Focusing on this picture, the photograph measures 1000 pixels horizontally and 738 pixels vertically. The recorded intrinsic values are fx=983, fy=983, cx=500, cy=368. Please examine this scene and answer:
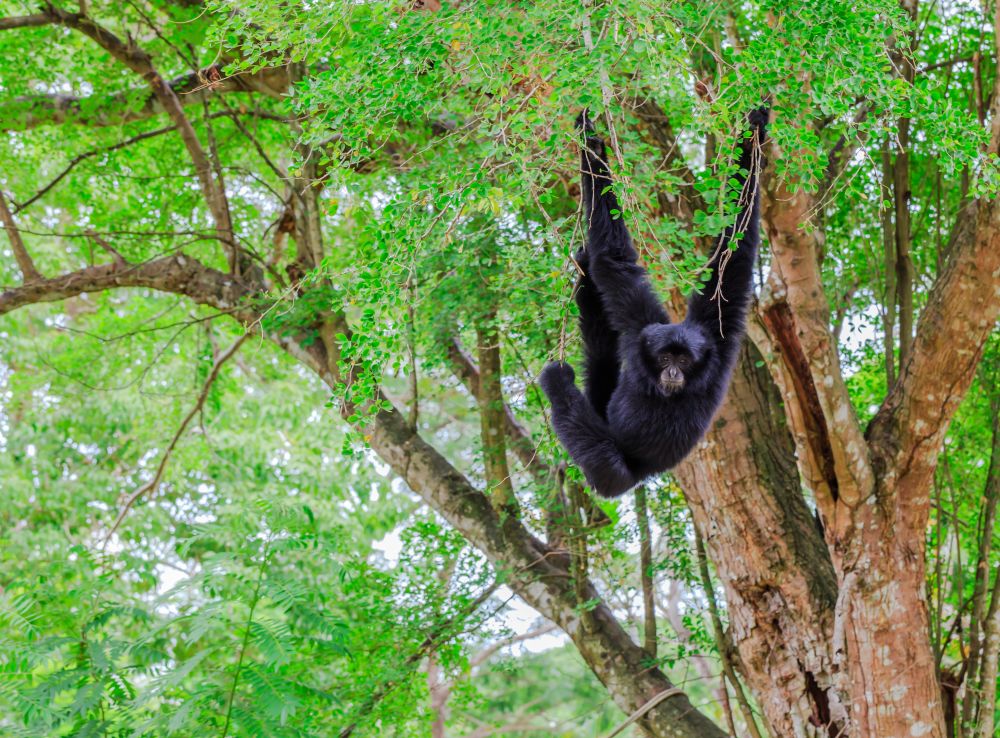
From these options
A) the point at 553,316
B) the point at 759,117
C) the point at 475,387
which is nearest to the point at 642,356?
the point at 553,316

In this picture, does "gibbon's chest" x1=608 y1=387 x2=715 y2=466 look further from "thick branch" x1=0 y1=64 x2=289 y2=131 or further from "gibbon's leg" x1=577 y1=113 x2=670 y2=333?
"thick branch" x1=0 y1=64 x2=289 y2=131

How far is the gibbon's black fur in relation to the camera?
3.71 metres

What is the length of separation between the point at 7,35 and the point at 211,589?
15.2 feet

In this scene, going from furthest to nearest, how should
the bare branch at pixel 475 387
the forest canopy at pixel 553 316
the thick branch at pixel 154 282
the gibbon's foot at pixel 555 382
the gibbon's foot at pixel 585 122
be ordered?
the thick branch at pixel 154 282 → the bare branch at pixel 475 387 → the gibbon's foot at pixel 555 382 → the gibbon's foot at pixel 585 122 → the forest canopy at pixel 553 316

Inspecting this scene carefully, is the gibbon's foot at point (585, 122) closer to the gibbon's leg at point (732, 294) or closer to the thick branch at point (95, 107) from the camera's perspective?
the gibbon's leg at point (732, 294)

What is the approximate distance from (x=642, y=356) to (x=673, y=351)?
0.17 metres

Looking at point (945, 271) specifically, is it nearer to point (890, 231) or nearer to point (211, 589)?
point (890, 231)

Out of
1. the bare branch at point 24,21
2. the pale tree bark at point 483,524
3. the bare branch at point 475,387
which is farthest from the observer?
the bare branch at point 475,387

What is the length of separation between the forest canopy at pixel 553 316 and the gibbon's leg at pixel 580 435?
0.13 m

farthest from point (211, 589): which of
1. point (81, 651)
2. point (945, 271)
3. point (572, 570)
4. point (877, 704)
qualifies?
point (945, 271)

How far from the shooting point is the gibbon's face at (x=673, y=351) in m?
3.71

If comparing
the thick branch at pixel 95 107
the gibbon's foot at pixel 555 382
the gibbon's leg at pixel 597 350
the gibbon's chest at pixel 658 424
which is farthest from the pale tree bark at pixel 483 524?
the gibbon's chest at pixel 658 424

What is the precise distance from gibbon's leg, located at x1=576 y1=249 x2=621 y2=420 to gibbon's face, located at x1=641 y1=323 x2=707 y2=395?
0.47 metres

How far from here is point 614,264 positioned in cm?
372
